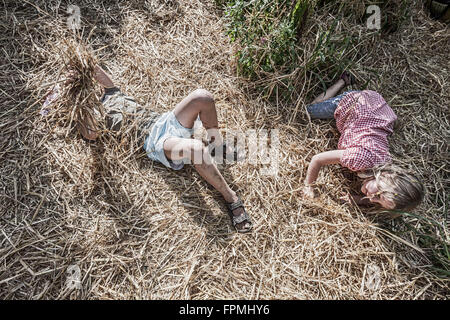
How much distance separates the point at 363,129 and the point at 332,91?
19.3 inches

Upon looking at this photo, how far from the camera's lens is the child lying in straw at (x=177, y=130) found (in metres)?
1.91

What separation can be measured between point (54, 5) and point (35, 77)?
789 millimetres

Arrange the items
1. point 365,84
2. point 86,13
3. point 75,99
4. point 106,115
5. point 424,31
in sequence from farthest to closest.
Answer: point 424,31
point 86,13
point 365,84
point 106,115
point 75,99

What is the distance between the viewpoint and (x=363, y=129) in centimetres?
210

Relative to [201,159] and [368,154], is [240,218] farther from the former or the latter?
[368,154]

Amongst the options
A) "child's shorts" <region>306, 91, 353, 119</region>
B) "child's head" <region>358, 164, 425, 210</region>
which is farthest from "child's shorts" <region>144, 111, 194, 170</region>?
"child's head" <region>358, 164, 425, 210</region>

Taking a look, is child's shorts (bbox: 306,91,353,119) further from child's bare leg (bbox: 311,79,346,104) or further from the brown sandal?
the brown sandal

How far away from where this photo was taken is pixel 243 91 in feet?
8.20

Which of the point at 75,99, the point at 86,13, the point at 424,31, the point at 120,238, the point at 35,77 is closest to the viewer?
the point at 75,99

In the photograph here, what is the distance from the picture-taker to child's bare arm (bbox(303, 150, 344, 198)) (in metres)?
2.03

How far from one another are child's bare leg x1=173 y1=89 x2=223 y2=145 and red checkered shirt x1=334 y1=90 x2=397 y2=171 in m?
0.97

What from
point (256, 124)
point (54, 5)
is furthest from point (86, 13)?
point (256, 124)
